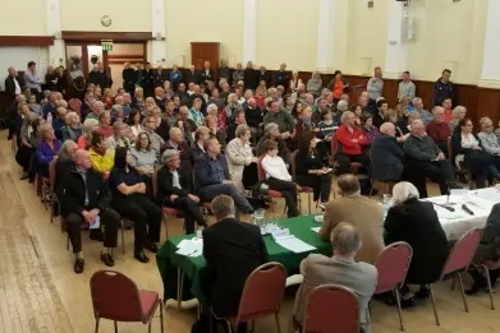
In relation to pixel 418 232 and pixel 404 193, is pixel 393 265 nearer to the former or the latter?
pixel 418 232

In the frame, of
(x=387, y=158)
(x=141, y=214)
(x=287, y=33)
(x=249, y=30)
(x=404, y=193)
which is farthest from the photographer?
(x=249, y=30)

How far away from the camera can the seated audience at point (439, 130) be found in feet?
29.2

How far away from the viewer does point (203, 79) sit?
16484 millimetres

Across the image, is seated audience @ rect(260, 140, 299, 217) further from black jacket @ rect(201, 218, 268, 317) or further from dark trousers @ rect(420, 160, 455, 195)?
black jacket @ rect(201, 218, 268, 317)

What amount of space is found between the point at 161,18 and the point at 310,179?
11490mm

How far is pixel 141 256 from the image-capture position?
6.08 m

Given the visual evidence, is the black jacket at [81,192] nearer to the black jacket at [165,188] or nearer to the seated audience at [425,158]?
the black jacket at [165,188]

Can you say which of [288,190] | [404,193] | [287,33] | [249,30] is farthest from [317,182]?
[249,30]

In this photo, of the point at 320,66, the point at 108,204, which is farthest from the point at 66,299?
the point at 320,66

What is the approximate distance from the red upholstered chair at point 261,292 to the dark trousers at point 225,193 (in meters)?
2.46

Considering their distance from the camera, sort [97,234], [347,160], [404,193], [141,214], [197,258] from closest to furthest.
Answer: [197,258] → [404,193] → [141,214] → [97,234] → [347,160]

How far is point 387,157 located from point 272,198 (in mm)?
1645

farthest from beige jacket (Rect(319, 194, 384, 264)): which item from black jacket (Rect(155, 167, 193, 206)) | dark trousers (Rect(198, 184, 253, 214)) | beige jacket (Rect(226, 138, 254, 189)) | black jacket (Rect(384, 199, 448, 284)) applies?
beige jacket (Rect(226, 138, 254, 189))

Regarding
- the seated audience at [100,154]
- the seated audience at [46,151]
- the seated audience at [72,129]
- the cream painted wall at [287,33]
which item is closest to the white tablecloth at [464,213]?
the seated audience at [100,154]
